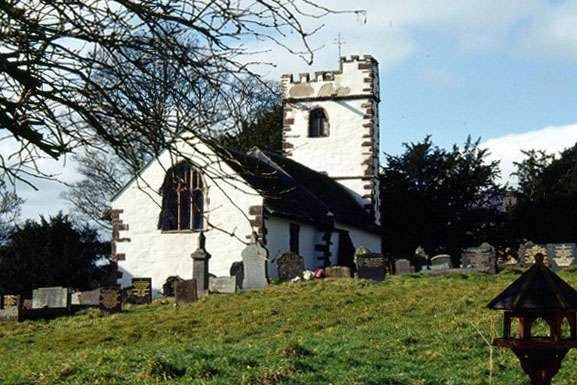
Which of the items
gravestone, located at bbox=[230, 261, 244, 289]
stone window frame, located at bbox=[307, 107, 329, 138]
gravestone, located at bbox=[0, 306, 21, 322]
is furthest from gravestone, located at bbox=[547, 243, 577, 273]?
gravestone, located at bbox=[0, 306, 21, 322]

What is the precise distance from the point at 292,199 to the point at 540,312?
22092 millimetres

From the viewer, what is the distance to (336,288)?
18781mm

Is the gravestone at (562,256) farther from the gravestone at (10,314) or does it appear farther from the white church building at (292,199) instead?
the gravestone at (10,314)

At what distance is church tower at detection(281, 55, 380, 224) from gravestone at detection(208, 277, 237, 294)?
13.2 metres

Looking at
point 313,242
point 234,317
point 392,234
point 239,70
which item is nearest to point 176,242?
point 313,242

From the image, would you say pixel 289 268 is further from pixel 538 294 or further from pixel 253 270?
pixel 538 294

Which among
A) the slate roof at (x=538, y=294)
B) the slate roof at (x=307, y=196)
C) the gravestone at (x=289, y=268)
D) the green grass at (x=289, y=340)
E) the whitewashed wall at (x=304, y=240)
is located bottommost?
the green grass at (x=289, y=340)

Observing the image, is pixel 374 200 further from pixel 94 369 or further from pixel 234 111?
pixel 234 111

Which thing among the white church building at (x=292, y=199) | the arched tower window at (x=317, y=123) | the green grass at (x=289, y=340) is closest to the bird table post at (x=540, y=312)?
the green grass at (x=289, y=340)

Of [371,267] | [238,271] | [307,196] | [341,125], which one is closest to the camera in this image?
[371,267]

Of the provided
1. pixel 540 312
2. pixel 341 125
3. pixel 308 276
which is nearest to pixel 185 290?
pixel 308 276

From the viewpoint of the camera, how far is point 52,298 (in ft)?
66.5

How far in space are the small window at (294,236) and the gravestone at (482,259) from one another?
5.83m

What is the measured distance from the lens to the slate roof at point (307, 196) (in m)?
25.8
